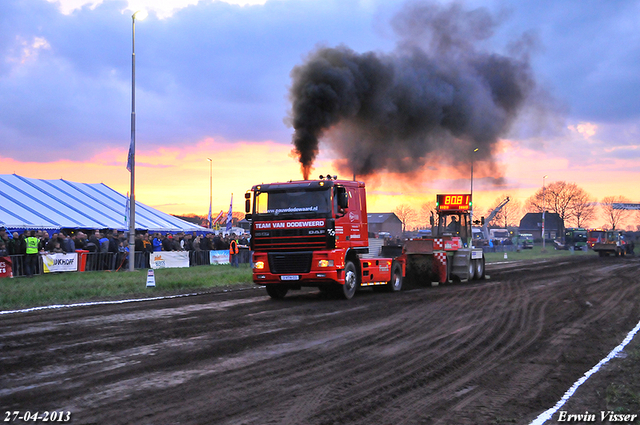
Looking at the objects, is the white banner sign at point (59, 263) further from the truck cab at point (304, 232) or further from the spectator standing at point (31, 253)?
the truck cab at point (304, 232)

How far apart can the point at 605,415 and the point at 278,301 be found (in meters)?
10.7

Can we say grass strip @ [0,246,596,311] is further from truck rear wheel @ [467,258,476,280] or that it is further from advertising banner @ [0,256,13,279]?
truck rear wheel @ [467,258,476,280]

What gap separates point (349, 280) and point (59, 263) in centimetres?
1258

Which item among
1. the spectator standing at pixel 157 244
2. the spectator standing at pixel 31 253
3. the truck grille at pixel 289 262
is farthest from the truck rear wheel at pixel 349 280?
the spectator standing at pixel 157 244

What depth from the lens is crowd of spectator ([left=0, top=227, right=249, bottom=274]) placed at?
21422mm

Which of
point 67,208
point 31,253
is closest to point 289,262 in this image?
point 31,253

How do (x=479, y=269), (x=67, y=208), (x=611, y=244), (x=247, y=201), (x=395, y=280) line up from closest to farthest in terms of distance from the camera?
(x=247, y=201) → (x=395, y=280) → (x=479, y=269) → (x=67, y=208) → (x=611, y=244)

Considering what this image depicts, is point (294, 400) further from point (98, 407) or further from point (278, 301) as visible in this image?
point (278, 301)

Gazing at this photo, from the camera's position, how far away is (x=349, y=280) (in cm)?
1600

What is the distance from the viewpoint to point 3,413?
5535mm

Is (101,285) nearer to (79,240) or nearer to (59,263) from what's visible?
(59,263)

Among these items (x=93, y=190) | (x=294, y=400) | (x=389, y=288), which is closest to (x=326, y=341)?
(x=294, y=400)

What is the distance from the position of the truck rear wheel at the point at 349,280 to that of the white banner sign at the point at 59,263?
491 inches

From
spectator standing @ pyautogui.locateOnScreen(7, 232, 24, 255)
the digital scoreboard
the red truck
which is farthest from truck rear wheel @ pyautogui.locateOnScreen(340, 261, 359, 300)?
spectator standing @ pyautogui.locateOnScreen(7, 232, 24, 255)
